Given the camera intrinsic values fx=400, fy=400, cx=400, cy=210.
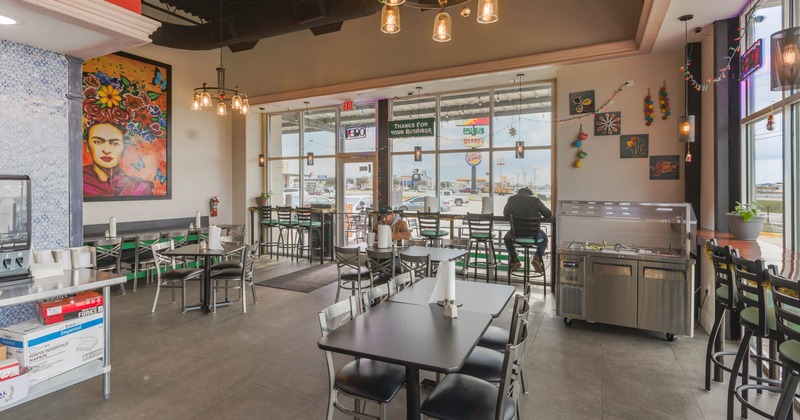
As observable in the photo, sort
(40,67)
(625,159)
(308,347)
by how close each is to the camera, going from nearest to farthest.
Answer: (40,67)
(308,347)
(625,159)

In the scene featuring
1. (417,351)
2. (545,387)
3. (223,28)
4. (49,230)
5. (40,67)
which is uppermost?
(223,28)

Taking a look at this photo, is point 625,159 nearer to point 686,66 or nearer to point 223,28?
point 686,66

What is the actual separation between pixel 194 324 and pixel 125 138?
4393 millimetres

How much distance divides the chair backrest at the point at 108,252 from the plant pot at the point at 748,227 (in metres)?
7.74

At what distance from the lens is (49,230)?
3.21 metres

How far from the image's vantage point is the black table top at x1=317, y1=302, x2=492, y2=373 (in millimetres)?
1837

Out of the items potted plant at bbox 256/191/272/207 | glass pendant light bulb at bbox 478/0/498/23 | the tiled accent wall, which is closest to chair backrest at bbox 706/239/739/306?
glass pendant light bulb at bbox 478/0/498/23

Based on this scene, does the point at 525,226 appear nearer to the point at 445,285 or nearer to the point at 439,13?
the point at 445,285

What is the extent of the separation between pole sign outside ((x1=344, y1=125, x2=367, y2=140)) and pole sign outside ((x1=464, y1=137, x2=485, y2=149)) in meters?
2.33

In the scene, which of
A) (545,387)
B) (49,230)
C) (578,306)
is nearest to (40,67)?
(49,230)

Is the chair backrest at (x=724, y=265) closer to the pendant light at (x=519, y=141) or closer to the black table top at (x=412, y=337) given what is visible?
the black table top at (x=412, y=337)

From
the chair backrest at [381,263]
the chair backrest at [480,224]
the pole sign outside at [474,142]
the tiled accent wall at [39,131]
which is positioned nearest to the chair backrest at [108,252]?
the tiled accent wall at [39,131]

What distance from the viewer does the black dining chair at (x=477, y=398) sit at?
1.85 m

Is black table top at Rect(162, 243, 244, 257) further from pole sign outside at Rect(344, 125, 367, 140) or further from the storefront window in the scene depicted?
pole sign outside at Rect(344, 125, 367, 140)
